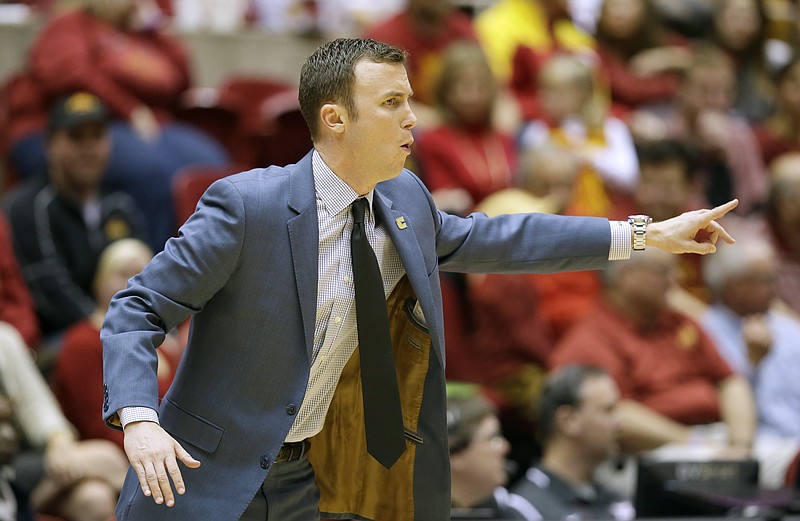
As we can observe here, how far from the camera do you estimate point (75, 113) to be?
5469 millimetres

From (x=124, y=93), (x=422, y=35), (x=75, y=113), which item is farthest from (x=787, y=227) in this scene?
(x=75, y=113)

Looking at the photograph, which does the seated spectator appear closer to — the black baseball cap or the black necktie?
the black necktie

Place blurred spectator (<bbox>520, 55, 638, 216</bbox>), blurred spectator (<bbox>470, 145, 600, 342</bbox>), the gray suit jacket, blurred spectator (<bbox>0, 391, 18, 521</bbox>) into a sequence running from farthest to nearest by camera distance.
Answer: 1. blurred spectator (<bbox>520, 55, 638, 216</bbox>)
2. blurred spectator (<bbox>470, 145, 600, 342</bbox>)
3. blurred spectator (<bbox>0, 391, 18, 521</bbox>)
4. the gray suit jacket

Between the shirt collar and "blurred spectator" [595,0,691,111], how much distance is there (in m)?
5.00

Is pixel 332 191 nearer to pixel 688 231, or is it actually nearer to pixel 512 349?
pixel 688 231

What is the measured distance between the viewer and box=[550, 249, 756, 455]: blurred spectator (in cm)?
520

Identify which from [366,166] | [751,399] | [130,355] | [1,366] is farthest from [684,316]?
[130,355]

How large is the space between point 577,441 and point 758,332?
145 centimetres

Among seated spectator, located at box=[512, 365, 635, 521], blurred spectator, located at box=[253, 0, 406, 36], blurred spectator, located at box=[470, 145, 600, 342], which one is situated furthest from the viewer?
blurred spectator, located at box=[253, 0, 406, 36]

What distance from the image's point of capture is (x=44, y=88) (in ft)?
19.3

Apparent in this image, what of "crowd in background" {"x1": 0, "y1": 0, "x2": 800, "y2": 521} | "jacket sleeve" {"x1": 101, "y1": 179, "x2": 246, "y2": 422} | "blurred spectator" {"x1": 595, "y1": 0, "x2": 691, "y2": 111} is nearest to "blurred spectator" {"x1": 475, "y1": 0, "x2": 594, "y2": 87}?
"crowd in background" {"x1": 0, "y1": 0, "x2": 800, "y2": 521}

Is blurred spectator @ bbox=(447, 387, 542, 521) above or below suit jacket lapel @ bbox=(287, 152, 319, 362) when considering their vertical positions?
below

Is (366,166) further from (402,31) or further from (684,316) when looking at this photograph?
(402,31)

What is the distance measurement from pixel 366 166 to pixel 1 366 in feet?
7.69
